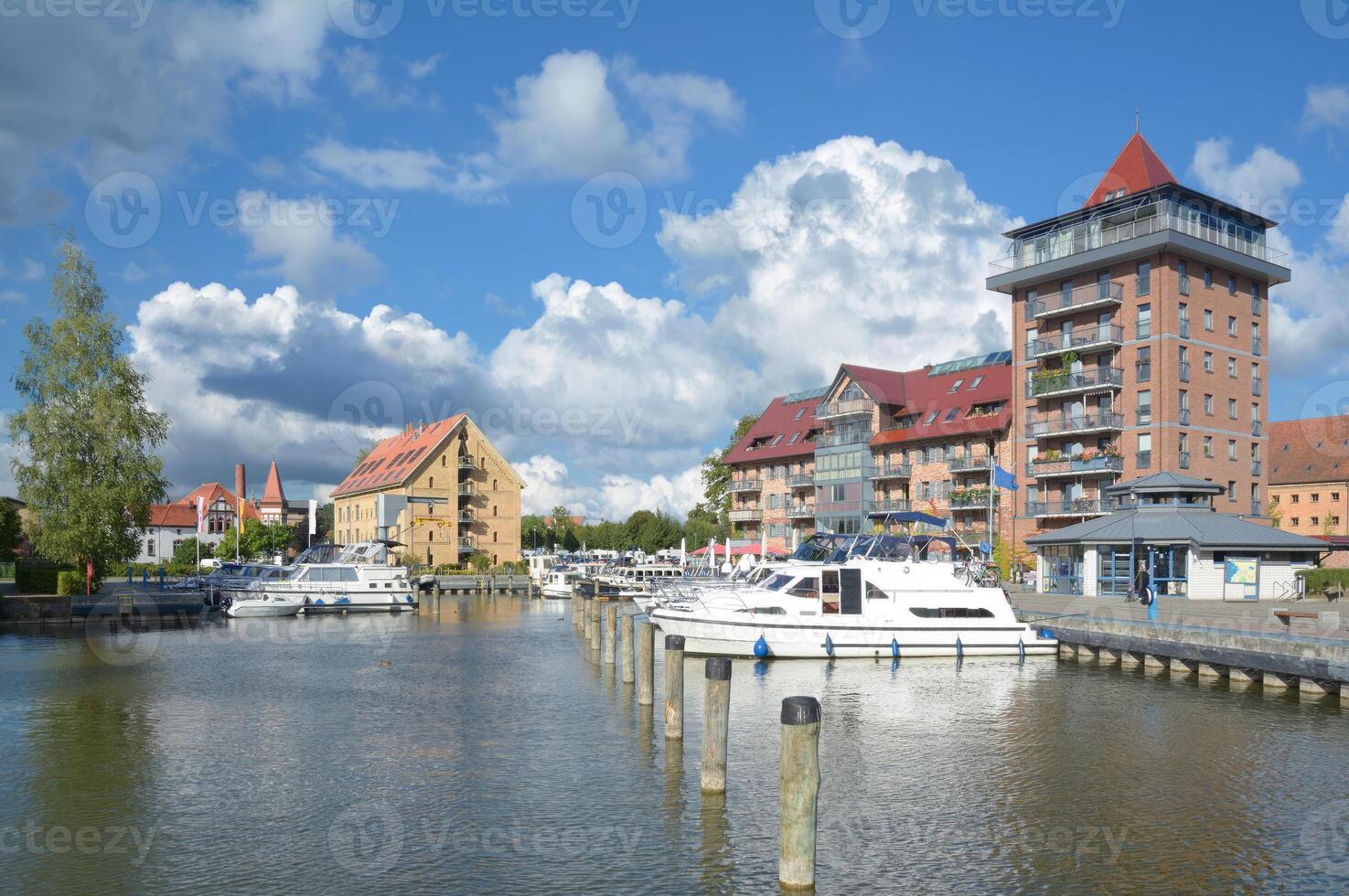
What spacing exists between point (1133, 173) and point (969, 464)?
22066 mm

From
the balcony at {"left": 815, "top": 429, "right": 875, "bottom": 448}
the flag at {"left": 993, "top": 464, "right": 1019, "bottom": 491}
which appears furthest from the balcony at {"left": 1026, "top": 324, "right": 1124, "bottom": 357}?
the flag at {"left": 993, "top": 464, "right": 1019, "bottom": 491}

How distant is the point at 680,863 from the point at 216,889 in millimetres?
5715

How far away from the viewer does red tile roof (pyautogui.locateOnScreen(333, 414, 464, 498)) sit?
100819mm

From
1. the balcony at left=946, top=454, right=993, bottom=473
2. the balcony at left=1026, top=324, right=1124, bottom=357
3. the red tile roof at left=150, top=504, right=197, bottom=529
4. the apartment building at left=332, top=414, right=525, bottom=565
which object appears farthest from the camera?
the red tile roof at left=150, top=504, right=197, bottom=529

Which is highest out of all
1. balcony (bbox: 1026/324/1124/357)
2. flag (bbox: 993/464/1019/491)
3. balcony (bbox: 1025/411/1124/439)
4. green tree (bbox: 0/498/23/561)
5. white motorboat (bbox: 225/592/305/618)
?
balcony (bbox: 1026/324/1124/357)

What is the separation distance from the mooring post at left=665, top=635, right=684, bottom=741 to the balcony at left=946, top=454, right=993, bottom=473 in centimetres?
5496

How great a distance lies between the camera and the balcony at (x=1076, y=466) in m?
63.1

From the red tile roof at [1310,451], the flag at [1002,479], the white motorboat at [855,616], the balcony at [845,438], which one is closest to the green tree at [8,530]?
the balcony at [845,438]

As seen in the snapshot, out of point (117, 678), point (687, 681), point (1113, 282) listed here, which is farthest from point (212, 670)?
point (1113, 282)

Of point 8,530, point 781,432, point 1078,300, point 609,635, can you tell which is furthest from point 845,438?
point 8,530

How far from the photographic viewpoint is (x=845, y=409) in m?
83.2

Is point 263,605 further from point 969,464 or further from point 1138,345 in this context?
point 1138,345

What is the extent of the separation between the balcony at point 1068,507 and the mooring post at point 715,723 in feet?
173

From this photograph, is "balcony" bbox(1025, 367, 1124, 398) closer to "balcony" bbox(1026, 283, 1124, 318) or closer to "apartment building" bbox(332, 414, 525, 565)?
"balcony" bbox(1026, 283, 1124, 318)
